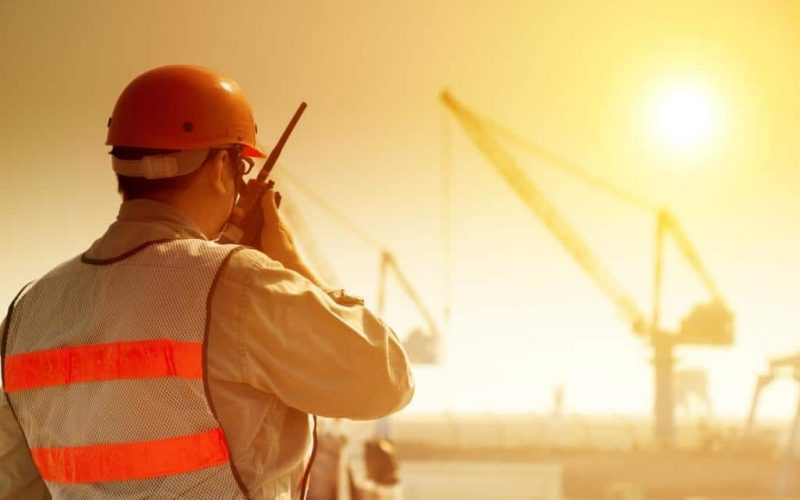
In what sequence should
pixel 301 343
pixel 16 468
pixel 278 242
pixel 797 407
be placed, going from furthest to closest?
pixel 797 407 < pixel 16 468 < pixel 278 242 < pixel 301 343

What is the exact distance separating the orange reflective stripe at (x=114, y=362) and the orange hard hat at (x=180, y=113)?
39cm

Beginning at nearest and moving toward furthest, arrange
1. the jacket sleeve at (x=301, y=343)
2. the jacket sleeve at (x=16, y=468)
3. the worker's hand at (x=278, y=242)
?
the jacket sleeve at (x=301, y=343) < the worker's hand at (x=278, y=242) < the jacket sleeve at (x=16, y=468)

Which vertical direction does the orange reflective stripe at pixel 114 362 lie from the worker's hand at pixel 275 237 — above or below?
below

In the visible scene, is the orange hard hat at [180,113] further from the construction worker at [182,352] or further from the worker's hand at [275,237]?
the worker's hand at [275,237]

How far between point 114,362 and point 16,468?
46 cm

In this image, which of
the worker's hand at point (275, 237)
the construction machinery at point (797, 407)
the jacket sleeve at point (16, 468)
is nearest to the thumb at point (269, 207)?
the worker's hand at point (275, 237)

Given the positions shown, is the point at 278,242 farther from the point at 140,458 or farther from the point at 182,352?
the point at 140,458

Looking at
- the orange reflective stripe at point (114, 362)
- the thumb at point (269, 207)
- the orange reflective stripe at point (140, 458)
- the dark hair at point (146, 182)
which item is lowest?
the orange reflective stripe at point (140, 458)

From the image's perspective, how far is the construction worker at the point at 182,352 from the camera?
155 centimetres

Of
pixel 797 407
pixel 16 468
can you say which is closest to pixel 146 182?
pixel 16 468

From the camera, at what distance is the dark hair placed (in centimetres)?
175

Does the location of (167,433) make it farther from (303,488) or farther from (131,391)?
(303,488)

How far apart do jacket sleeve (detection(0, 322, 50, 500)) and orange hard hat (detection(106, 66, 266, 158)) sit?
553mm

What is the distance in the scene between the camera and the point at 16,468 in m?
1.88
